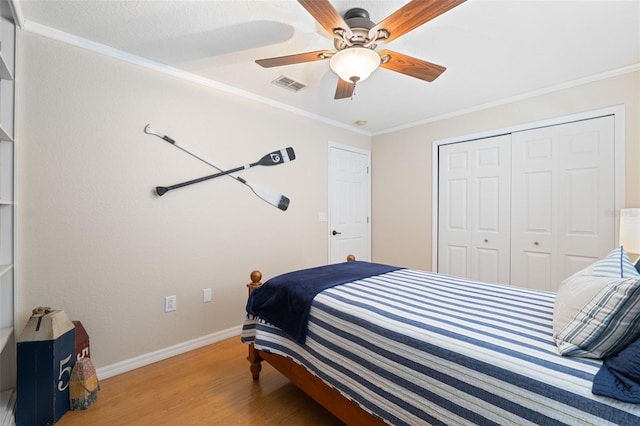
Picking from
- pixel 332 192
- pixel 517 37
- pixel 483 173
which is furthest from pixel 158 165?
pixel 483 173

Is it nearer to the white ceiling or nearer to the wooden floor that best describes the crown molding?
the white ceiling

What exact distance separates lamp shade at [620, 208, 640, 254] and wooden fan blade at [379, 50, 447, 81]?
1718mm

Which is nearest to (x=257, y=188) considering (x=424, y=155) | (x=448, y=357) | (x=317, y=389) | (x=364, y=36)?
(x=364, y=36)

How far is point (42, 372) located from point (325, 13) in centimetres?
241

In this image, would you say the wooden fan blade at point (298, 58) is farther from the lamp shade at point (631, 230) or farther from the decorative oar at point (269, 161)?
the lamp shade at point (631, 230)

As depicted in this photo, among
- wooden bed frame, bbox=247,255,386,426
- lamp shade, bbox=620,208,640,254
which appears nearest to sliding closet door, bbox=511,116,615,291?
lamp shade, bbox=620,208,640,254

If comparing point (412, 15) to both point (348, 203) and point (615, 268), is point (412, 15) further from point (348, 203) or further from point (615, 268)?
point (348, 203)

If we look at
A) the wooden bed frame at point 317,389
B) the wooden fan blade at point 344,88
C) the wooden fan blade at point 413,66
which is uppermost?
the wooden fan blade at point 413,66

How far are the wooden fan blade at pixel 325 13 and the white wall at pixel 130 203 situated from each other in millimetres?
1542

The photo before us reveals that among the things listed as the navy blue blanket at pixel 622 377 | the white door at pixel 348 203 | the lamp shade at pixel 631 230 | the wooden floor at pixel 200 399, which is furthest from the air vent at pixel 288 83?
the lamp shade at pixel 631 230

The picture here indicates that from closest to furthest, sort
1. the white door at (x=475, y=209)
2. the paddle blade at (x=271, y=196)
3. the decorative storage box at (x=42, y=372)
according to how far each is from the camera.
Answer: the decorative storage box at (x=42, y=372) → the paddle blade at (x=271, y=196) → the white door at (x=475, y=209)

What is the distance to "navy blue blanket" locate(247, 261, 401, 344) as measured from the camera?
5.18ft

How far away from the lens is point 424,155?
3598 mm

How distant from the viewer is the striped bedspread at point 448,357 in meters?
0.84
